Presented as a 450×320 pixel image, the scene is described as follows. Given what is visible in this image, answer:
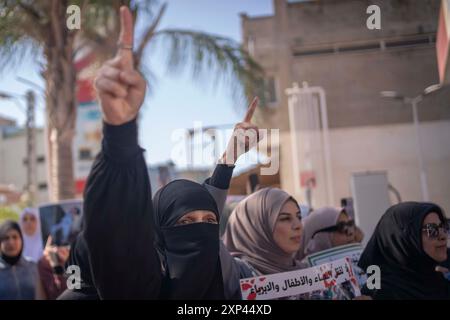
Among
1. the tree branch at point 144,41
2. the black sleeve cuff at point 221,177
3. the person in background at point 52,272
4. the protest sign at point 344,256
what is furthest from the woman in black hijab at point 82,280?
the tree branch at point 144,41

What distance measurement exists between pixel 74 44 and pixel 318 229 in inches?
89.5

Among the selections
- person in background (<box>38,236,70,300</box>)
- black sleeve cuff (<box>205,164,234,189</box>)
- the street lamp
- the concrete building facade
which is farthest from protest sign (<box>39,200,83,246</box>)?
the street lamp

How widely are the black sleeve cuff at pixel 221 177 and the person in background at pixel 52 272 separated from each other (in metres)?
1.81

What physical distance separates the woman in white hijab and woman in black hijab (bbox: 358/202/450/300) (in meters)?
2.90

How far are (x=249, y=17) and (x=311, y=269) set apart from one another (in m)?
1.51

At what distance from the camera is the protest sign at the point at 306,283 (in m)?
1.85

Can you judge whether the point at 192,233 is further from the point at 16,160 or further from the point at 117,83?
the point at 16,160

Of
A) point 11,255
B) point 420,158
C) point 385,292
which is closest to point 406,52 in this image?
point 420,158

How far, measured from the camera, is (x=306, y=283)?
6.39ft

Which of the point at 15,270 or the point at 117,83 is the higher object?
the point at 117,83

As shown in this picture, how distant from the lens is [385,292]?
209cm

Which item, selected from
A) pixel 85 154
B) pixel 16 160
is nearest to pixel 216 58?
pixel 85 154

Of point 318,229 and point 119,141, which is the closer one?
point 119,141

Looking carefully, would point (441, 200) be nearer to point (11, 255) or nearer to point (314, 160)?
point (314, 160)
